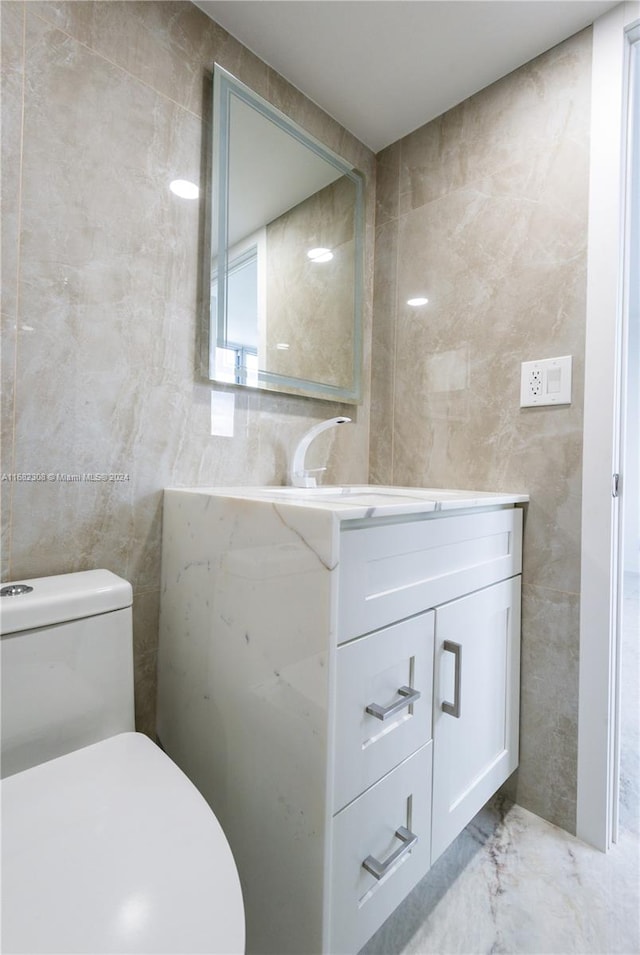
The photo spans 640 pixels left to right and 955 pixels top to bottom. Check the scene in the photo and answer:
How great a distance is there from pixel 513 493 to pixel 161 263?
1.09m

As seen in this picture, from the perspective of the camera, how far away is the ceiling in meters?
1.11

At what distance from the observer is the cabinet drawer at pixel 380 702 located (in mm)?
692

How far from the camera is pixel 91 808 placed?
2.06ft

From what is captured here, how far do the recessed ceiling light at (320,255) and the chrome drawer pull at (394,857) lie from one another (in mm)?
1461

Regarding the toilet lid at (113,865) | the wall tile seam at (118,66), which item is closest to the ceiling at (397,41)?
the wall tile seam at (118,66)

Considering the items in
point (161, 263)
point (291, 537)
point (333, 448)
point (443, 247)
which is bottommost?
point (291, 537)

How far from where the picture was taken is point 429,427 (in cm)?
147

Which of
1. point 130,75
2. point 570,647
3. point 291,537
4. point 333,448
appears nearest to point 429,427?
point 333,448

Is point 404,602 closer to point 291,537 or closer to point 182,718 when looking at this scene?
point 291,537

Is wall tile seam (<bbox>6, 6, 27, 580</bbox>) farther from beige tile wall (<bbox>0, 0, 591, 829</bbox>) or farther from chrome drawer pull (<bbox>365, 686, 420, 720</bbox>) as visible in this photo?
chrome drawer pull (<bbox>365, 686, 420, 720</bbox>)

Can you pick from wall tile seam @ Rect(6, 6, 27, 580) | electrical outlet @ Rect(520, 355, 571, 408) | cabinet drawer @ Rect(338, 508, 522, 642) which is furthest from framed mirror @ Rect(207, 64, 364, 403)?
cabinet drawer @ Rect(338, 508, 522, 642)

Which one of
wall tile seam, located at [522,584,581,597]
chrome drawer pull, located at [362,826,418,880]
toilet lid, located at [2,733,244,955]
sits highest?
wall tile seam, located at [522,584,581,597]

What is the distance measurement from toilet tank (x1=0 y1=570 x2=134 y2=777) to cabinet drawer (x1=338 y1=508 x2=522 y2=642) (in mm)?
447

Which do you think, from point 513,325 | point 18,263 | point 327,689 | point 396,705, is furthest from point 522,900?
point 18,263
